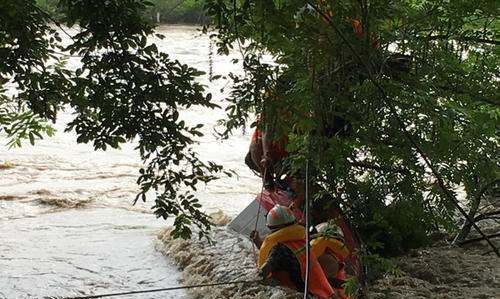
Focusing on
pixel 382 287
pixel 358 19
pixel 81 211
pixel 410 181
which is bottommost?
pixel 81 211

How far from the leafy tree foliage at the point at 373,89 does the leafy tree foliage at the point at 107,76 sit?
287 millimetres

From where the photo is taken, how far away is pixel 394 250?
676cm

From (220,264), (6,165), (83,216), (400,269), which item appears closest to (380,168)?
(400,269)

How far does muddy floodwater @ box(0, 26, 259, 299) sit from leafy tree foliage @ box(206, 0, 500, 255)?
185cm

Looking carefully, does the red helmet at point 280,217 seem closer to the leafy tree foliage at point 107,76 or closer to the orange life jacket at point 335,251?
the orange life jacket at point 335,251

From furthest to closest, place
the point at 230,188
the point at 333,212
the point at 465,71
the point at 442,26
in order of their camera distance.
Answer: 1. the point at 230,188
2. the point at 333,212
3. the point at 465,71
4. the point at 442,26

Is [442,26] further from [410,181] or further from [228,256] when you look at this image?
[228,256]

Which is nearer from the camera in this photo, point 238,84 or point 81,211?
point 238,84

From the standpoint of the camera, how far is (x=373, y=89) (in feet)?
9.64

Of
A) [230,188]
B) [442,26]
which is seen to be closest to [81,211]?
[230,188]

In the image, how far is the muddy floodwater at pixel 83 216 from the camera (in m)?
7.80

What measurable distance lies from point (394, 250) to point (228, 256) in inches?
72.1

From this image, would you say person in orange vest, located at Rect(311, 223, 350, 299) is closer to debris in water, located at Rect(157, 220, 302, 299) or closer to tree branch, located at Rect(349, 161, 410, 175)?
debris in water, located at Rect(157, 220, 302, 299)

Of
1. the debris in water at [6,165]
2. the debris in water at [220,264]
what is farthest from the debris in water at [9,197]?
the debris in water at [220,264]
